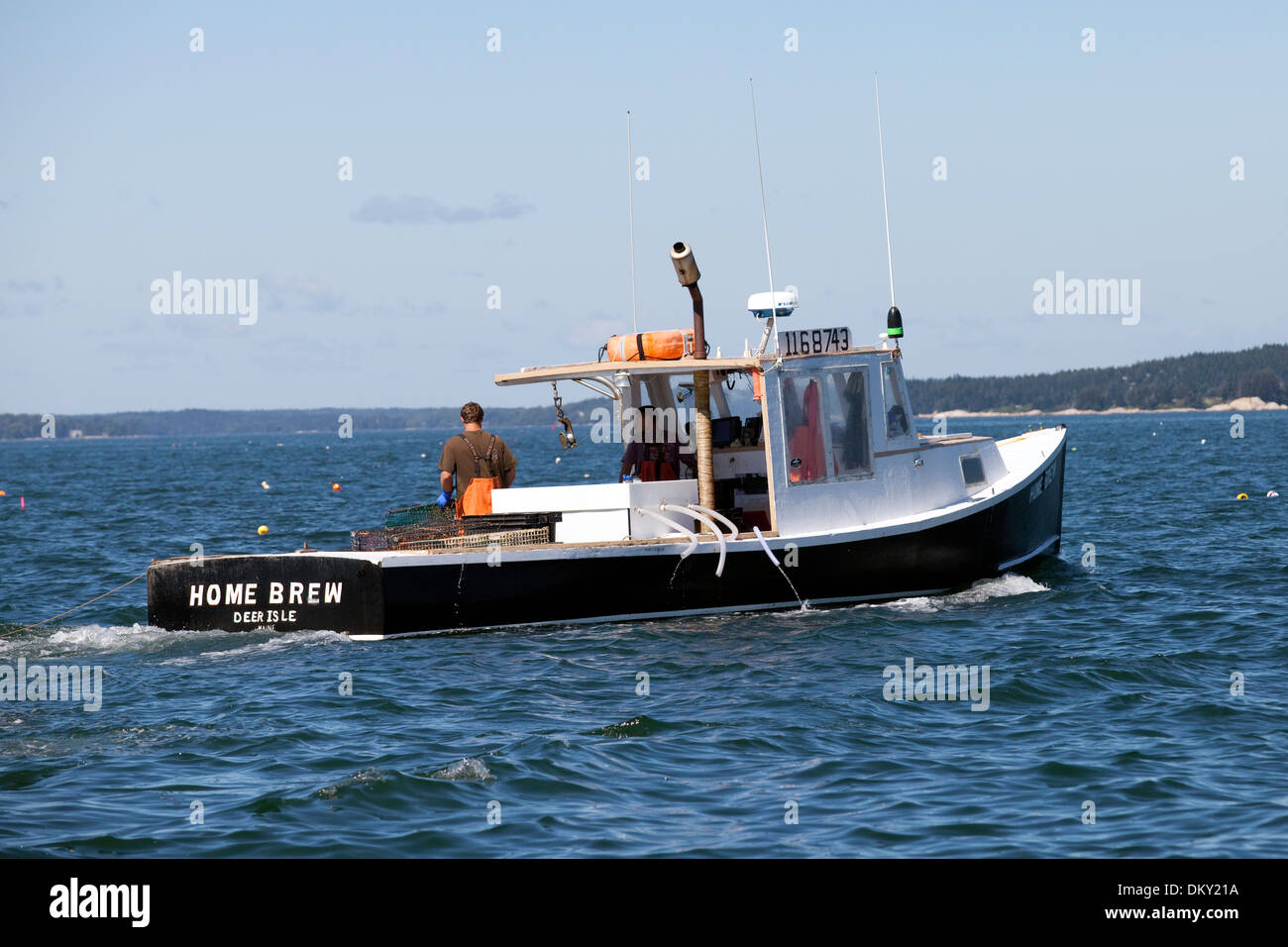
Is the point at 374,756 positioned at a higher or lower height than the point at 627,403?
lower

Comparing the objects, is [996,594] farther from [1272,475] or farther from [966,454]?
[1272,475]

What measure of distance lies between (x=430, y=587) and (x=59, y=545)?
15707 mm

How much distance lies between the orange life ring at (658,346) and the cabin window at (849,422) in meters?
1.71

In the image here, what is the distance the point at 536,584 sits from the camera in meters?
13.9

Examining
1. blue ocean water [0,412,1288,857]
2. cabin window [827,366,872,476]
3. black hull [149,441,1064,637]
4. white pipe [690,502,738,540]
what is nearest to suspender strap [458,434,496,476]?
black hull [149,441,1064,637]

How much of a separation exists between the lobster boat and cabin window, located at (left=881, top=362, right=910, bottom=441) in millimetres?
24

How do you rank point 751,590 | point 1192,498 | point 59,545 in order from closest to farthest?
point 751,590
point 59,545
point 1192,498

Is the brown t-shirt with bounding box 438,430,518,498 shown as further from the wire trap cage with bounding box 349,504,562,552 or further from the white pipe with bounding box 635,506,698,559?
the white pipe with bounding box 635,506,698,559

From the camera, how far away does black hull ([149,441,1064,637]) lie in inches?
533

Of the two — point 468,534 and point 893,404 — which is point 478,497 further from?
point 893,404

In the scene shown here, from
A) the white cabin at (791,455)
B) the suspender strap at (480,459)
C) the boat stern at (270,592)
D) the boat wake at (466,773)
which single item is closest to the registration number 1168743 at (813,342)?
the white cabin at (791,455)

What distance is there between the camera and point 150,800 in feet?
28.8

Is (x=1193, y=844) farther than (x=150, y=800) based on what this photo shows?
No
